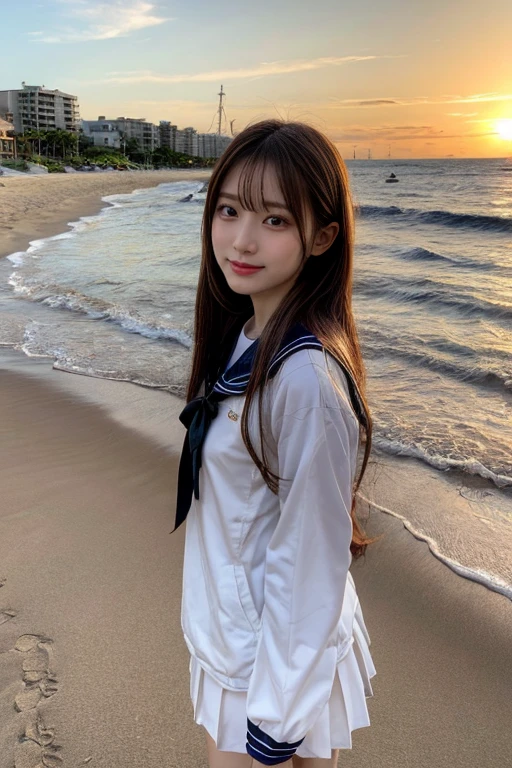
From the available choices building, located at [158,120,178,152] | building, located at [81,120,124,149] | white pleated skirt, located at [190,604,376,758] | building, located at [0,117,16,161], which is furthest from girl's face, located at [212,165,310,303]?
building, located at [158,120,178,152]

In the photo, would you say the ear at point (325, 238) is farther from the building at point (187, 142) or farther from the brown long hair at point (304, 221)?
the building at point (187, 142)

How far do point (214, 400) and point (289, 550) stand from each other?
355 millimetres

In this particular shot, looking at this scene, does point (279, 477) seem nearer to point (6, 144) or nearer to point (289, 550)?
point (289, 550)

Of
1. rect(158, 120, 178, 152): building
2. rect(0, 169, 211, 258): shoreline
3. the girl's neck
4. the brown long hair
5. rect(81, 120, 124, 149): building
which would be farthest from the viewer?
rect(158, 120, 178, 152): building

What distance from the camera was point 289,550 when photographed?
108 cm

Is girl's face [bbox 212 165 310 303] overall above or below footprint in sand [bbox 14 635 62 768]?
above

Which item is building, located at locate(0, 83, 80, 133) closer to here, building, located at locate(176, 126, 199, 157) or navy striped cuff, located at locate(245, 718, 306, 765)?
→ building, located at locate(176, 126, 199, 157)

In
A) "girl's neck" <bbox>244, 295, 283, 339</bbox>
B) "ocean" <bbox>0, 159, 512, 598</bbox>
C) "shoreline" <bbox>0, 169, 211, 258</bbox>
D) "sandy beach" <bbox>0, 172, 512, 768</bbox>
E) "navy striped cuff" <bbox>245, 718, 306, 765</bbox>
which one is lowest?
"shoreline" <bbox>0, 169, 211, 258</bbox>

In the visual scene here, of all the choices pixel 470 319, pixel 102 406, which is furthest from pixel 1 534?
pixel 470 319

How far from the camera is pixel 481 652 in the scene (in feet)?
8.46

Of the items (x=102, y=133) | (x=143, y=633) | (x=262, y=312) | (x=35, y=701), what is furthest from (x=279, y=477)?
(x=102, y=133)

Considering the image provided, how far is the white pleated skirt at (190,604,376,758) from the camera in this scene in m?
1.22

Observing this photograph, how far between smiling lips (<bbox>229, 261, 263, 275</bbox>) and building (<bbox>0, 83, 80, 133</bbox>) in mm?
138197

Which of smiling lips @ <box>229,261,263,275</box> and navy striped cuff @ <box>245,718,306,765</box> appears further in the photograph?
smiling lips @ <box>229,261,263,275</box>
